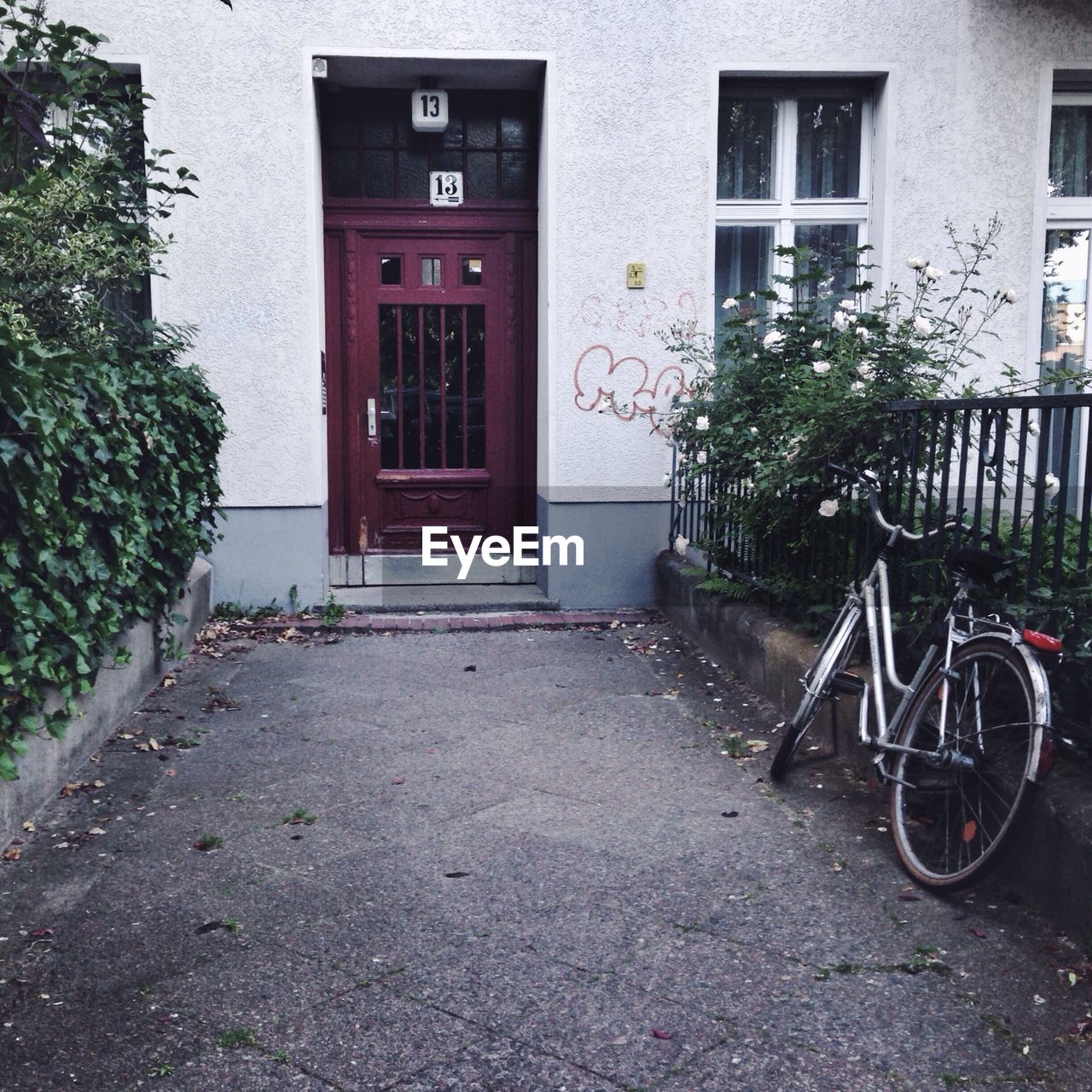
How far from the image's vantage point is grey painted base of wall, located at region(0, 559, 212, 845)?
3875 millimetres

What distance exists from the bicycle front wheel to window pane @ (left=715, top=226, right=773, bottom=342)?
5.34 meters

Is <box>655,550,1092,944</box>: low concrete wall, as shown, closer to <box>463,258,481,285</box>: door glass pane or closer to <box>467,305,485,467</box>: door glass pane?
<box>467,305,485,467</box>: door glass pane

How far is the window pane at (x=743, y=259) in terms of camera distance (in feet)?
27.8

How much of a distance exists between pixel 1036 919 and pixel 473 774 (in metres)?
2.19

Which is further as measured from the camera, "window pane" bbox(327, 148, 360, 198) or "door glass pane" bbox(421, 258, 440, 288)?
"door glass pane" bbox(421, 258, 440, 288)

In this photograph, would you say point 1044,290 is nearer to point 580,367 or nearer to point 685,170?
point 685,170

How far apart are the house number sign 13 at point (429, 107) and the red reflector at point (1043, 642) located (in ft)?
20.9

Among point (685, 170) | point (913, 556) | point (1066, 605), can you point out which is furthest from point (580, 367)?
point (1066, 605)

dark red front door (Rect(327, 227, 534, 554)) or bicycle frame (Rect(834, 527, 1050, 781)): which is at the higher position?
dark red front door (Rect(327, 227, 534, 554))

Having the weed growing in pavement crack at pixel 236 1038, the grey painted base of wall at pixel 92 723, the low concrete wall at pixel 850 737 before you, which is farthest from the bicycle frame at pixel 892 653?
the grey painted base of wall at pixel 92 723

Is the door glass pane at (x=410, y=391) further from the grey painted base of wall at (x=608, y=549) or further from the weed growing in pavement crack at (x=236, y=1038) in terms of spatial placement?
the weed growing in pavement crack at (x=236, y=1038)

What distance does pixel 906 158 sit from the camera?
806 cm

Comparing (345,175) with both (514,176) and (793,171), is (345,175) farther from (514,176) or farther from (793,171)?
(793,171)

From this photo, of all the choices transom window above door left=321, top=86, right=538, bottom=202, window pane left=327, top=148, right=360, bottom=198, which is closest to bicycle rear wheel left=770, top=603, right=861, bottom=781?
transom window above door left=321, top=86, right=538, bottom=202
